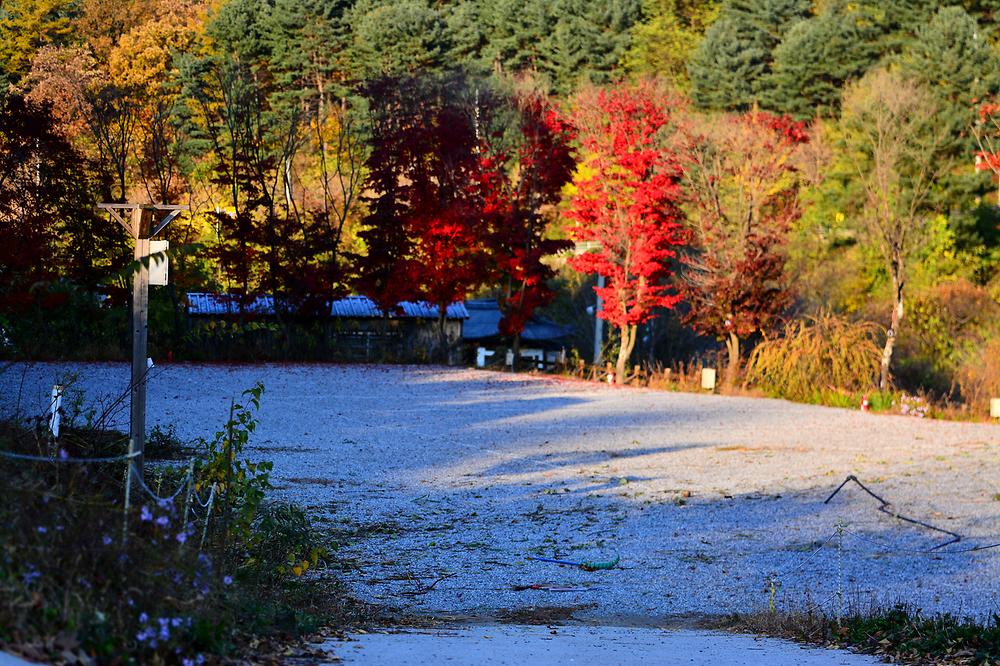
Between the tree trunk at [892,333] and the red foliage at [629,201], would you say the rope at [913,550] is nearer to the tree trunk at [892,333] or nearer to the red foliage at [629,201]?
the tree trunk at [892,333]

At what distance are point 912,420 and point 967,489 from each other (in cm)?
733

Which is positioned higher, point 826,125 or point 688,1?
point 688,1

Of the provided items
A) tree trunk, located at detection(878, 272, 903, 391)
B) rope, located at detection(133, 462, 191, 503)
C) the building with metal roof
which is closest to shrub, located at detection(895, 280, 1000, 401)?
A: tree trunk, located at detection(878, 272, 903, 391)

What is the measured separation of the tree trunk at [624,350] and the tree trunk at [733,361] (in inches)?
84.1

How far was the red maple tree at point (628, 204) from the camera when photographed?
24531mm

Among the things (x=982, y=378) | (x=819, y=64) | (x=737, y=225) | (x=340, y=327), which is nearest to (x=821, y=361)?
(x=982, y=378)

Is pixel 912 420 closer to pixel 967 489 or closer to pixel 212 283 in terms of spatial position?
pixel 967 489

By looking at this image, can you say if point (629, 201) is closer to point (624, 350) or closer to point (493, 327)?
point (624, 350)

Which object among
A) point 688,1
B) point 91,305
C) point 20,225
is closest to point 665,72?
point 688,1

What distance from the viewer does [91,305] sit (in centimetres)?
2411

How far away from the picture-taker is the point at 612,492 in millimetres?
11688

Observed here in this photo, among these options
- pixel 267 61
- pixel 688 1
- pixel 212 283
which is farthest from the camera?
pixel 688 1

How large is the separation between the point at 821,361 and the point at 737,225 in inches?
161

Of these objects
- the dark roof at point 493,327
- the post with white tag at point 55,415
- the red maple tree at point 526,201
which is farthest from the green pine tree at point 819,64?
the post with white tag at point 55,415
